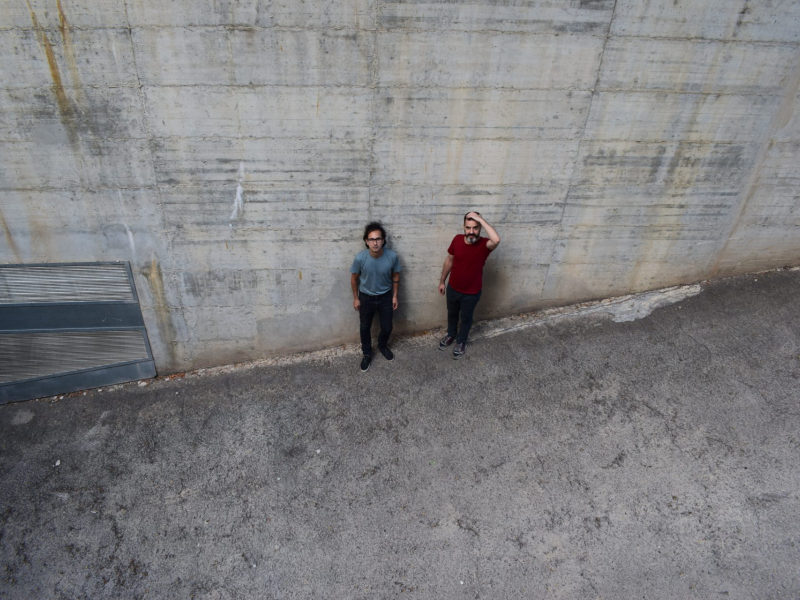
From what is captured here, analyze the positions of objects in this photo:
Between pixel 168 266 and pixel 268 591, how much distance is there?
3.51 metres

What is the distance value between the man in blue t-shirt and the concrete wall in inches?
13.1

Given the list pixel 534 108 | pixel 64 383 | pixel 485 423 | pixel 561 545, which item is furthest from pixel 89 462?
pixel 534 108

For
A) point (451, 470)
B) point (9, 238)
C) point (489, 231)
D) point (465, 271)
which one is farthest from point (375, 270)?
point (9, 238)

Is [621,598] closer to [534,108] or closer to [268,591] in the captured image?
[268,591]

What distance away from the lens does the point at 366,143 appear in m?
4.94

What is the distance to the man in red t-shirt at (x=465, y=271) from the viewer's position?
4.90 meters

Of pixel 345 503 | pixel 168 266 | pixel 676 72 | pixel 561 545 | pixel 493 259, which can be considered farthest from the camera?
pixel 493 259

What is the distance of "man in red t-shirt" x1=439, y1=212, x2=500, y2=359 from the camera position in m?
4.90

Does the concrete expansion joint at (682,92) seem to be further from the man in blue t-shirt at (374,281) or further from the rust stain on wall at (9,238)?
the rust stain on wall at (9,238)

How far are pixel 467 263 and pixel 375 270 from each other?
0.99 meters

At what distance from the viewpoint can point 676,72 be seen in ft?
16.0

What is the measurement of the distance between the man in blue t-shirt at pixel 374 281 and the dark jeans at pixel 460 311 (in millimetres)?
640

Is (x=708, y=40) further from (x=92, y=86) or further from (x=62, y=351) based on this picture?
(x=62, y=351)

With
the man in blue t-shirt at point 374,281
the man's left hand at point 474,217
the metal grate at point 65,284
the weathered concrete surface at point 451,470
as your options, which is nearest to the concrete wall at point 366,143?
the metal grate at point 65,284
